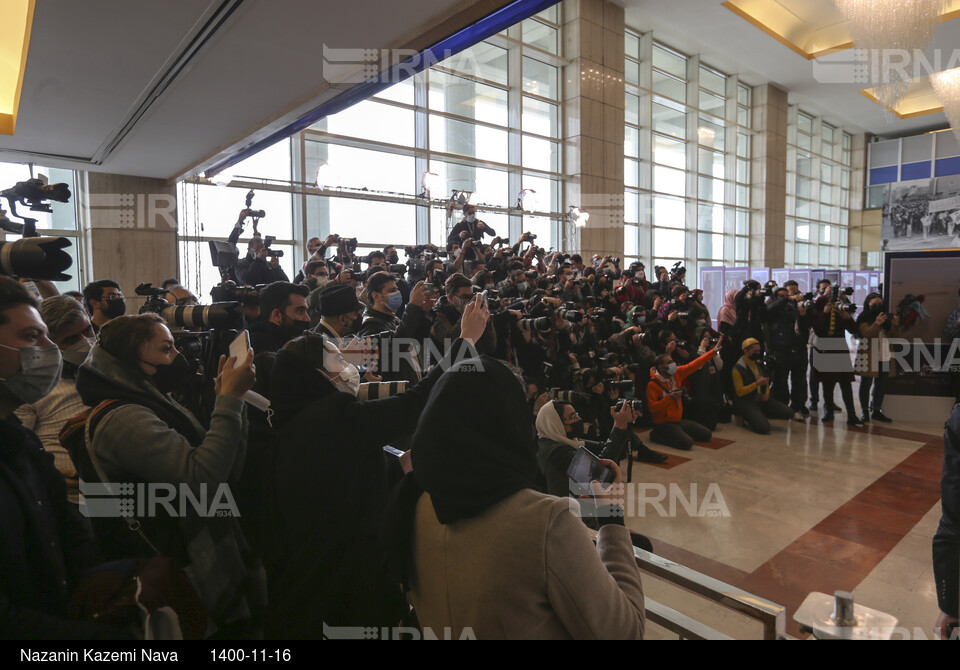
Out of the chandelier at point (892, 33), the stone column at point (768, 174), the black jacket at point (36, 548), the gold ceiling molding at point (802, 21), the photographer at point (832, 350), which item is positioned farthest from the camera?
the stone column at point (768, 174)

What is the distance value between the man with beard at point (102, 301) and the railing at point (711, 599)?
8.67ft

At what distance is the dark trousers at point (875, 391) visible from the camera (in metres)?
6.74

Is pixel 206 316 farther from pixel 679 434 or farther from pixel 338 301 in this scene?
pixel 679 434

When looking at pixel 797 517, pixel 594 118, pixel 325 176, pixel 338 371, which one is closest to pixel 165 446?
pixel 338 371

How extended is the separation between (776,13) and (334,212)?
486 inches

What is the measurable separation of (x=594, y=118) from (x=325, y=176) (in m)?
6.62

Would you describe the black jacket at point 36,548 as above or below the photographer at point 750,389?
above

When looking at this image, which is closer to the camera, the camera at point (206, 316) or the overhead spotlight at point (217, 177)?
the camera at point (206, 316)

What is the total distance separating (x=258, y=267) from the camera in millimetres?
4719

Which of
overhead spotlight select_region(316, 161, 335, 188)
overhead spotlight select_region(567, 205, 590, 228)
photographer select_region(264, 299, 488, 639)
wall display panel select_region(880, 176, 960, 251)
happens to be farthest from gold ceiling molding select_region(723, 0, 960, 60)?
photographer select_region(264, 299, 488, 639)

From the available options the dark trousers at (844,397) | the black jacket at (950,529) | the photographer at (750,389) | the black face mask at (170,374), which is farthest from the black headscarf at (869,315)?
the black face mask at (170,374)

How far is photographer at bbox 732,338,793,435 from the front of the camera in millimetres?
6160

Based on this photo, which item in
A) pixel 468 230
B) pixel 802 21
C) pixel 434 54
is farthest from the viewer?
pixel 802 21

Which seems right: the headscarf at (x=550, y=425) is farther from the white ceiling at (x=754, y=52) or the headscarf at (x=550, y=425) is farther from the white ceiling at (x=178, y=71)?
the white ceiling at (x=754, y=52)
